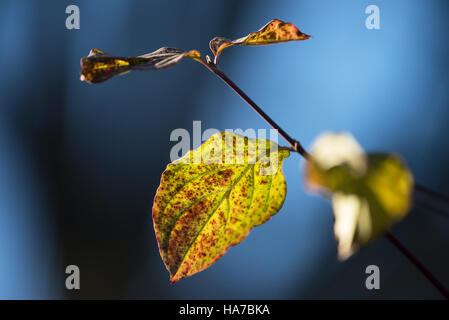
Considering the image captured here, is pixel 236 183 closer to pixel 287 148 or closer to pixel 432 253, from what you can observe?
pixel 287 148

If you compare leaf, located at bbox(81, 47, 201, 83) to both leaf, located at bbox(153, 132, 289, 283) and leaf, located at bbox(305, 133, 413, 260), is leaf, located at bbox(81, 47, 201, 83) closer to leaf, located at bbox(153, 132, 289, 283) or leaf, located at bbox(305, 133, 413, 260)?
leaf, located at bbox(153, 132, 289, 283)

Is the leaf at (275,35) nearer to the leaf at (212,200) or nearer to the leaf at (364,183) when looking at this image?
the leaf at (212,200)

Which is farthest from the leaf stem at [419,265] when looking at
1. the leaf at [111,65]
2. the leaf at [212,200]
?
the leaf at [111,65]

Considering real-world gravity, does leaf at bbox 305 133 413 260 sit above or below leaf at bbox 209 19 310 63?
below

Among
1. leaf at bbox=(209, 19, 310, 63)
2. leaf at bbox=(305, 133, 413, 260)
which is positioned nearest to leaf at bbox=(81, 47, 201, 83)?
leaf at bbox=(209, 19, 310, 63)

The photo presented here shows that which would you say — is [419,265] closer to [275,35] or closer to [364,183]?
[364,183]

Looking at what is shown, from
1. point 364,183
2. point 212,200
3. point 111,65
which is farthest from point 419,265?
point 111,65
